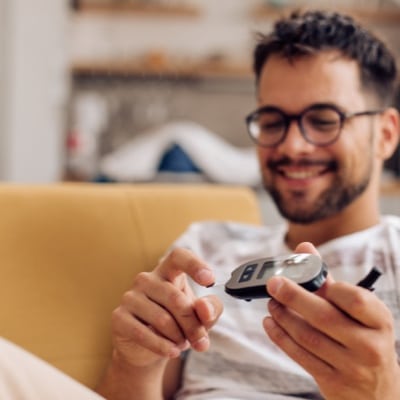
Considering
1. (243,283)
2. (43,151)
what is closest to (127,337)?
(243,283)

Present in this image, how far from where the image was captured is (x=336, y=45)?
3.73 feet

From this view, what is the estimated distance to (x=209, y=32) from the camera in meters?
3.20

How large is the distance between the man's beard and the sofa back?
0.80 feet

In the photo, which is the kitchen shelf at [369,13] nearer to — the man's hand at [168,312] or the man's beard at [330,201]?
the man's beard at [330,201]

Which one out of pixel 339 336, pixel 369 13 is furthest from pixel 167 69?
pixel 339 336

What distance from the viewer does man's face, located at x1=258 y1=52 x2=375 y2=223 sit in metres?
1.12

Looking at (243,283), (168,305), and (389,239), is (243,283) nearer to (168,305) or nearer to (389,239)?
(168,305)

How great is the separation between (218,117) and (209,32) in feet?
1.29

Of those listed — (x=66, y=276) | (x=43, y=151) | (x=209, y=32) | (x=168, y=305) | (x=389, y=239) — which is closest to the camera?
(x=168, y=305)

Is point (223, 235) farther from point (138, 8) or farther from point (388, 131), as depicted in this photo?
point (138, 8)

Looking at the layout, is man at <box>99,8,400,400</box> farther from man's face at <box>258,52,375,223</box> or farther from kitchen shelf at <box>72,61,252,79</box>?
kitchen shelf at <box>72,61,252,79</box>

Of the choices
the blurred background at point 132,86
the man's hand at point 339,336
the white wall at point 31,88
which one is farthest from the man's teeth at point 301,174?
the white wall at point 31,88

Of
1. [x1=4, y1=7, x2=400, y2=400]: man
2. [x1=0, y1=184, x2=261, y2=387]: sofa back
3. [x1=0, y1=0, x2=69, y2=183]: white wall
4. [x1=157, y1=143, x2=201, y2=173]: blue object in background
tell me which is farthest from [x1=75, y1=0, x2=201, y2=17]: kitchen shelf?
[x1=0, y1=184, x2=261, y2=387]: sofa back

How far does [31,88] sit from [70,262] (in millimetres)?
1847
